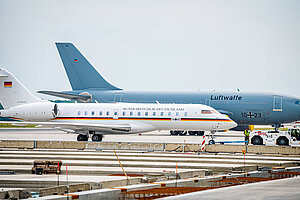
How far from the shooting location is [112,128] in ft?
145

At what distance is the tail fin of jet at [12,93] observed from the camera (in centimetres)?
4750

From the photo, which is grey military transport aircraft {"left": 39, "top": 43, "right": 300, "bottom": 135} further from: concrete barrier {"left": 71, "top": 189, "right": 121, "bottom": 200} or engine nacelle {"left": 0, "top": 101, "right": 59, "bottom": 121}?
concrete barrier {"left": 71, "top": 189, "right": 121, "bottom": 200}

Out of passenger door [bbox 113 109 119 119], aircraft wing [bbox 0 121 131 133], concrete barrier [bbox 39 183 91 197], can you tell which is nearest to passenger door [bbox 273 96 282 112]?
aircraft wing [bbox 0 121 131 133]

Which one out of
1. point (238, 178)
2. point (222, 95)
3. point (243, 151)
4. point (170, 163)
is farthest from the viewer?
point (222, 95)

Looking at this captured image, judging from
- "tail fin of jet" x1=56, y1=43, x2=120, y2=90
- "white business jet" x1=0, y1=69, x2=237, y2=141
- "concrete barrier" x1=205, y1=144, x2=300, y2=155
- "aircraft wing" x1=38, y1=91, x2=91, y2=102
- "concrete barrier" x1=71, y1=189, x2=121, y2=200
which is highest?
"tail fin of jet" x1=56, y1=43, x2=120, y2=90

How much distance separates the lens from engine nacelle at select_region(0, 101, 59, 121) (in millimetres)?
46031

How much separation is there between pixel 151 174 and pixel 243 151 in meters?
11.7

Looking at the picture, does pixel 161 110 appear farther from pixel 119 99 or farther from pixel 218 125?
pixel 119 99

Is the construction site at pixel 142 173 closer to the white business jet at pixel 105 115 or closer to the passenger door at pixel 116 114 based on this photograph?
the white business jet at pixel 105 115

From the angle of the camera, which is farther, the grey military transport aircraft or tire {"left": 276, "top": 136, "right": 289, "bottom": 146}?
the grey military transport aircraft

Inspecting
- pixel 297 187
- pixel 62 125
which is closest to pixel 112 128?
pixel 62 125

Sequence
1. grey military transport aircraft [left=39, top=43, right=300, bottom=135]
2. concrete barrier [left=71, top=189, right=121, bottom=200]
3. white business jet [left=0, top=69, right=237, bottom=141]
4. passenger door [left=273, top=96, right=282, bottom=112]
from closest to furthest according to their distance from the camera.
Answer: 1. concrete barrier [left=71, top=189, right=121, bottom=200]
2. white business jet [left=0, top=69, right=237, bottom=141]
3. passenger door [left=273, top=96, right=282, bottom=112]
4. grey military transport aircraft [left=39, top=43, right=300, bottom=135]

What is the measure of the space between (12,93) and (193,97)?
65.3 feet

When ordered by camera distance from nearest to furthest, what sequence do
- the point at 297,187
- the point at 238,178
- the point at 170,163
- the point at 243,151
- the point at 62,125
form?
the point at 297,187 → the point at 238,178 → the point at 170,163 → the point at 243,151 → the point at 62,125
